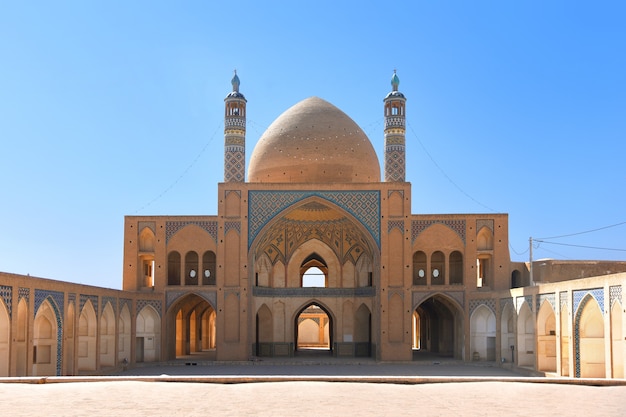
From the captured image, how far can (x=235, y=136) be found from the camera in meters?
22.0

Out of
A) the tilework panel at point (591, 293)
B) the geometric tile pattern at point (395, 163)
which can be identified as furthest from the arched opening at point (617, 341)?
the geometric tile pattern at point (395, 163)

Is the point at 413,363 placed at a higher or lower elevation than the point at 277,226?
lower

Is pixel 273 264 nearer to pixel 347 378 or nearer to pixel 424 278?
pixel 424 278

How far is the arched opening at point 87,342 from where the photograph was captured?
16.9m

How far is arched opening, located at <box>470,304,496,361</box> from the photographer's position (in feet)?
67.5

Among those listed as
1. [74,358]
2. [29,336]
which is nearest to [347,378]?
[29,336]

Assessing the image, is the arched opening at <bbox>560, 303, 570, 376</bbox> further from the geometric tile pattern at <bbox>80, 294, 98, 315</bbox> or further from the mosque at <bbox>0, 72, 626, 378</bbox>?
the geometric tile pattern at <bbox>80, 294, 98, 315</bbox>

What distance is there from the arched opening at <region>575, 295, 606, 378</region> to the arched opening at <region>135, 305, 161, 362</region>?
11.3 meters

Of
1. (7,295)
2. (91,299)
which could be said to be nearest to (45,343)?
(91,299)

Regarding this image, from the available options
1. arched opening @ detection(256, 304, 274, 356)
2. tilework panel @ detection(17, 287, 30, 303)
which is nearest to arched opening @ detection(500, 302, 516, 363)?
arched opening @ detection(256, 304, 274, 356)

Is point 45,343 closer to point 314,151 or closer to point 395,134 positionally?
point 314,151

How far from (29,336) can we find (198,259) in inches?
343

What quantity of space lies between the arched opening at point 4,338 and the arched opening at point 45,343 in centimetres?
215

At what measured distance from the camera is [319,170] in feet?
73.1
